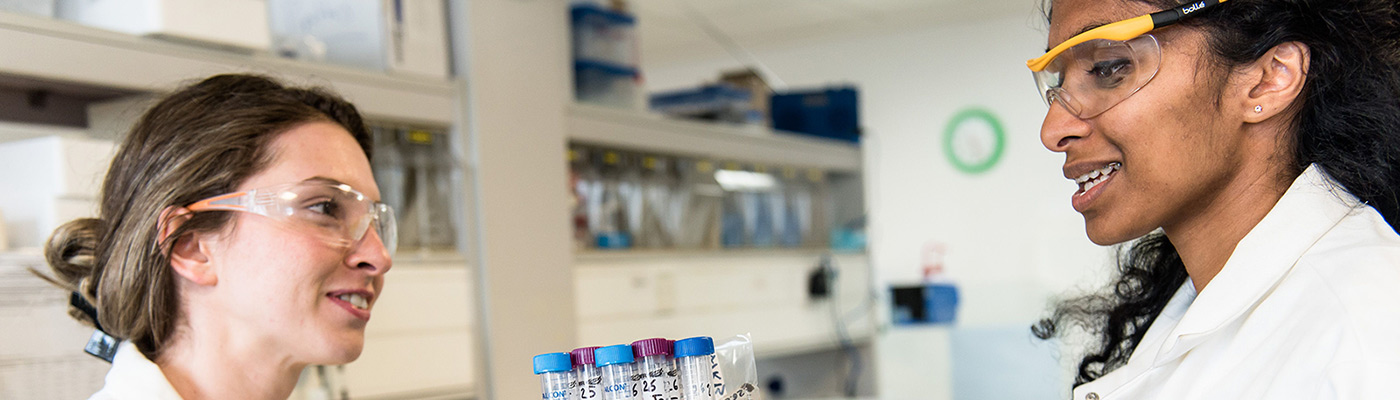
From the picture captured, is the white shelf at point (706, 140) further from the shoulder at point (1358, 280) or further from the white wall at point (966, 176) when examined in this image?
the shoulder at point (1358, 280)

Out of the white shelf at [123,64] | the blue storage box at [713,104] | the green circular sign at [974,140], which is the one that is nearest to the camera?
the white shelf at [123,64]

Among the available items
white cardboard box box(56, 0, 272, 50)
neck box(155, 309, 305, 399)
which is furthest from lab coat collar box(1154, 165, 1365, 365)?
white cardboard box box(56, 0, 272, 50)

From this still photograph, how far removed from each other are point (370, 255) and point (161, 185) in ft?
0.94

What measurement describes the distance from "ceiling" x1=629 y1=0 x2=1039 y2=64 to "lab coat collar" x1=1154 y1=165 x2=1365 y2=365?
4466 millimetres

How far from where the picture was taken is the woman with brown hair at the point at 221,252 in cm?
133

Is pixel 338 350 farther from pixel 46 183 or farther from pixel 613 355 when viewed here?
pixel 46 183

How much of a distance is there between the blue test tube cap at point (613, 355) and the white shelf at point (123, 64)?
3.62 ft

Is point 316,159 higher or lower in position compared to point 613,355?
higher

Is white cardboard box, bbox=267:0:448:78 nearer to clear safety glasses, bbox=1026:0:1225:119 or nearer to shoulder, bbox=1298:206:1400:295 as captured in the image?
clear safety glasses, bbox=1026:0:1225:119

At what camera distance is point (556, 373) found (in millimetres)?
904

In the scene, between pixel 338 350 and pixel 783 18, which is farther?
pixel 783 18

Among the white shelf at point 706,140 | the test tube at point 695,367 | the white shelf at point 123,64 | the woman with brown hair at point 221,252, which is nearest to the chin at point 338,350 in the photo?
the woman with brown hair at point 221,252

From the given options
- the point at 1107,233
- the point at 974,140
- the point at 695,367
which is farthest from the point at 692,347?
the point at 974,140

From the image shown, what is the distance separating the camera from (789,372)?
4.59 meters
